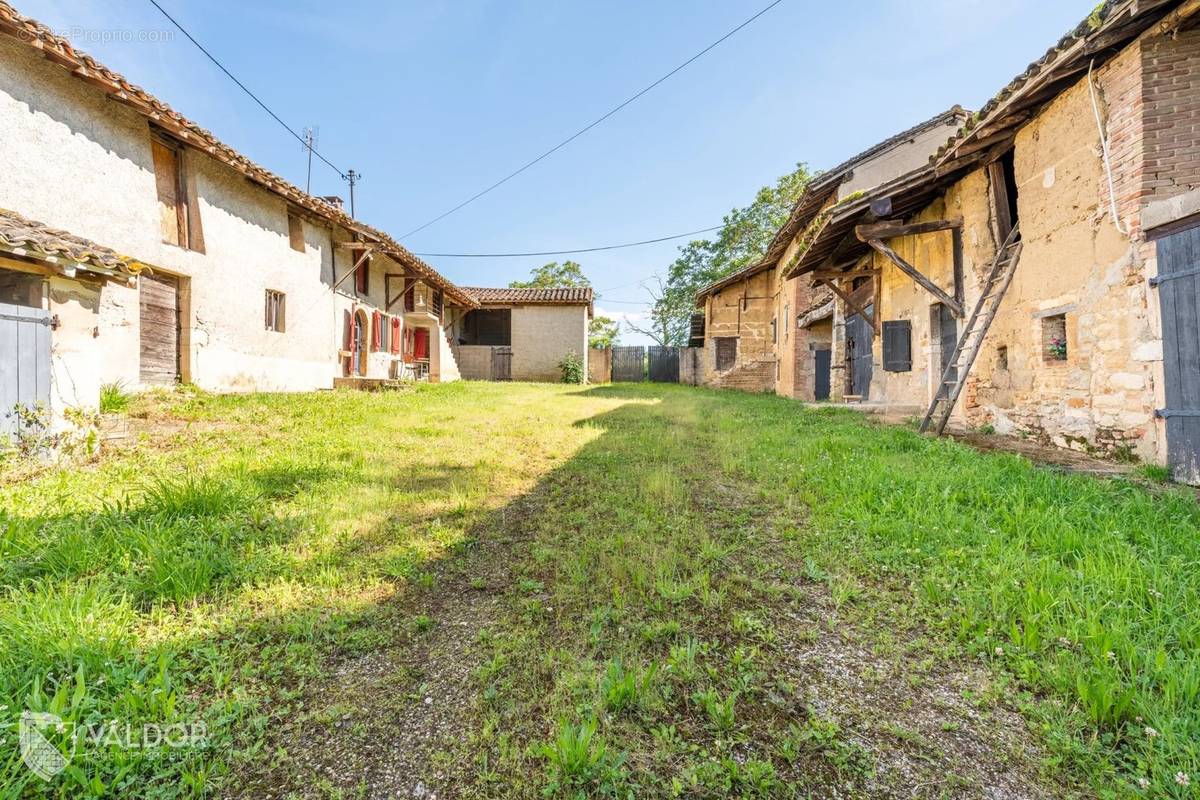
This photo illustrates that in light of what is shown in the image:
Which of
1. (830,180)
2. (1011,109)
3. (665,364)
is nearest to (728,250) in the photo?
(665,364)

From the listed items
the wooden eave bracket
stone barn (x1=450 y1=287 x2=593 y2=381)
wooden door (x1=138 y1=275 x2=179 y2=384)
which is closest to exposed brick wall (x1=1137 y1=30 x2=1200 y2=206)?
the wooden eave bracket

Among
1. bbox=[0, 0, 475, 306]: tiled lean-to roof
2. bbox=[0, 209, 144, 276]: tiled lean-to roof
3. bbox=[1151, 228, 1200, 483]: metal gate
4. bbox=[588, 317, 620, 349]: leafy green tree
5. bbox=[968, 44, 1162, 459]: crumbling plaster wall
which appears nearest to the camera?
bbox=[1151, 228, 1200, 483]: metal gate

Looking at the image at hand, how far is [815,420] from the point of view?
25.6 feet

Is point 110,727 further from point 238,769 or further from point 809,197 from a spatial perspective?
point 809,197

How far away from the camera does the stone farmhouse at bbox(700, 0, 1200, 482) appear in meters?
3.93

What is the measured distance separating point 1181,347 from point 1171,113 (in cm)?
211

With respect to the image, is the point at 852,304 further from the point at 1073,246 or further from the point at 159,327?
the point at 159,327

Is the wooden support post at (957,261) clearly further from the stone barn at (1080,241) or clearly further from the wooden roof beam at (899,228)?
the wooden roof beam at (899,228)

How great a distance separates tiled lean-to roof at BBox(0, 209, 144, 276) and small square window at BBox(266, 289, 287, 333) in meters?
5.42

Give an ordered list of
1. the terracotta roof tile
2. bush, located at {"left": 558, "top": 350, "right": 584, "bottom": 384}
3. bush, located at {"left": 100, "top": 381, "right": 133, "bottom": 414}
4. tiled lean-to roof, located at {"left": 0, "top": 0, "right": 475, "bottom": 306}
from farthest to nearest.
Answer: the terracotta roof tile
bush, located at {"left": 558, "top": 350, "right": 584, "bottom": 384}
bush, located at {"left": 100, "top": 381, "right": 133, "bottom": 414}
tiled lean-to roof, located at {"left": 0, "top": 0, "right": 475, "bottom": 306}

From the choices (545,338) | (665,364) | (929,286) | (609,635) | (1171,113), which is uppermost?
(545,338)

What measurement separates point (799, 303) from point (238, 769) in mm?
15982

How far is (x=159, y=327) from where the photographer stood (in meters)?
7.76

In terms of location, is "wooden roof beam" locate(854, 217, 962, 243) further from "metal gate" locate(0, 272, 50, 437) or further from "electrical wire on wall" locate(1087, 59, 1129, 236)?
"metal gate" locate(0, 272, 50, 437)
